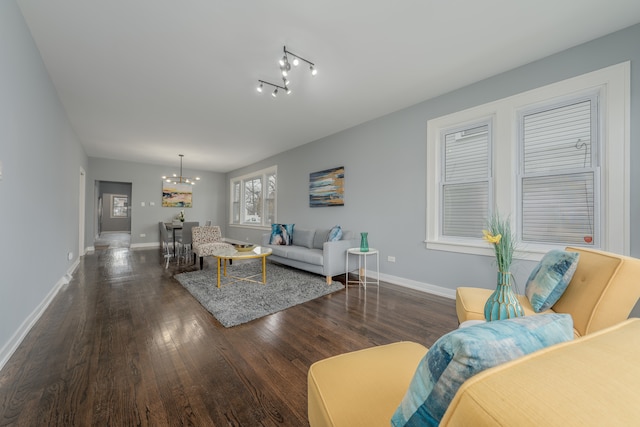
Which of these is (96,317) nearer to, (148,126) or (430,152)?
(148,126)

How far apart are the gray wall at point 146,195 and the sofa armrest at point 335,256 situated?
5.07 m

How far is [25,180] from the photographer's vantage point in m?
2.14

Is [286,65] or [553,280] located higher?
[286,65]

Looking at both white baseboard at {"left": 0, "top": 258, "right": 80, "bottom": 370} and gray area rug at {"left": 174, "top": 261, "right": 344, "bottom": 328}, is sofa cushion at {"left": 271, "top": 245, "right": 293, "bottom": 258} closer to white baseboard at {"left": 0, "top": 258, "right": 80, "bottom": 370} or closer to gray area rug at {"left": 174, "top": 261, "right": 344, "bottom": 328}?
gray area rug at {"left": 174, "top": 261, "right": 344, "bottom": 328}

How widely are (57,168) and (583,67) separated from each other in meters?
6.21

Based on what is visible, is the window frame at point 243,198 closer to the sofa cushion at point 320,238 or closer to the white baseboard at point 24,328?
the sofa cushion at point 320,238

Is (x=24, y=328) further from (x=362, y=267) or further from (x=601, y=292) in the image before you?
(x=601, y=292)

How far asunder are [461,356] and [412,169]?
3.38m

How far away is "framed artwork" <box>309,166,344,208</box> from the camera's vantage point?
4.57 metres

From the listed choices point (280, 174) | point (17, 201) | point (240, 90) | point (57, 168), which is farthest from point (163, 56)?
point (280, 174)

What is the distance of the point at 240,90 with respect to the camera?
3.18 meters

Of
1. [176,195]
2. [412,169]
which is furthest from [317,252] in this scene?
[176,195]

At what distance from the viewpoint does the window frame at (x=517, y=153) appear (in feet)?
6.93

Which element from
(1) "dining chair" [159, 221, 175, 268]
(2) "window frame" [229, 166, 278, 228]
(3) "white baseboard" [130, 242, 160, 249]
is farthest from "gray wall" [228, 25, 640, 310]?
(3) "white baseboard" [130, 242, 160, 249]
